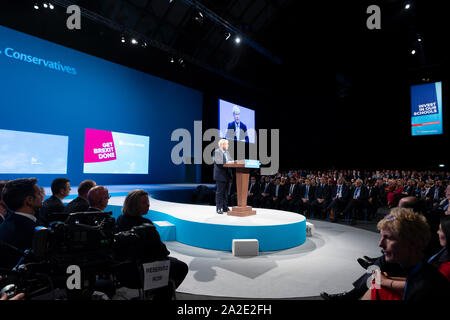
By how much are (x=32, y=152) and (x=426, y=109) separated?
45.1 ft

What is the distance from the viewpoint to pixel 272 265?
3.04m

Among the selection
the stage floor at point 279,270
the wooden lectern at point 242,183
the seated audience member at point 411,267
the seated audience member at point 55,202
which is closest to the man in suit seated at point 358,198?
the stage floor at point 279,270

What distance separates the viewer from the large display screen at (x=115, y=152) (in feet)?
24.7

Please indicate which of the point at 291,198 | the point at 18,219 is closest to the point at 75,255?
the point at 18,219

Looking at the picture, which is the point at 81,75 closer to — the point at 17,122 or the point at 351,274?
the point at 17,122

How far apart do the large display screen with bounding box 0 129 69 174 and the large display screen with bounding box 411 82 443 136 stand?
42.3 feet

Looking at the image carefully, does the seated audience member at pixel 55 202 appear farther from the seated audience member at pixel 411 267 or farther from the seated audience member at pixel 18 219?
the seated audience member at pixel 411 267

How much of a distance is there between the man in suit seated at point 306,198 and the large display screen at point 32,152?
20.3 feet

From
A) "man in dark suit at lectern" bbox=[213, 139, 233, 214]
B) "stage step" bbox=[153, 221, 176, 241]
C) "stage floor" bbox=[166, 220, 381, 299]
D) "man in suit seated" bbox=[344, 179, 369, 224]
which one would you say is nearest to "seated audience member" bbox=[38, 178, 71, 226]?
"stage floor" bbox=[166, 220, 381, 299]

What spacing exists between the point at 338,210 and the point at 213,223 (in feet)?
12.5

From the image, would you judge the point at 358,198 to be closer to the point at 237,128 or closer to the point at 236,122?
the point at 237,128

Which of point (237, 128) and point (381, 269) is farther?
point (237, 128)

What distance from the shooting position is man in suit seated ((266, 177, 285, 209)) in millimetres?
7066
